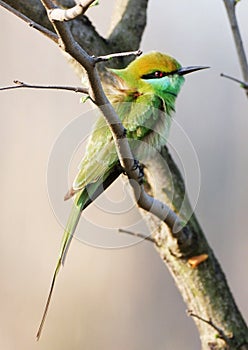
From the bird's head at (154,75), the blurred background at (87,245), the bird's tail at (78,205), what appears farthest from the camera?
the blurred background at (87,245)

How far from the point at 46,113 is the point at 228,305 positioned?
1.02m

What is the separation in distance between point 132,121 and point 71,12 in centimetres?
59

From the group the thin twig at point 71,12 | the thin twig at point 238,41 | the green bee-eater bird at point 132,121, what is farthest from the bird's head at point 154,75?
the thin twig at point 71,12

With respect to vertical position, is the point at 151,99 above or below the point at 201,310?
above

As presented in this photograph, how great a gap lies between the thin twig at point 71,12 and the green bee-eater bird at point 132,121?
0.49m

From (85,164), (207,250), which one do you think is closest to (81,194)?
(85,164)

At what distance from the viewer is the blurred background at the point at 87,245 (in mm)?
1970

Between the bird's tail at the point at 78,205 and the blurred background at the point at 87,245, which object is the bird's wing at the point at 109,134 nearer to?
the bird's tail at the point at 78,205

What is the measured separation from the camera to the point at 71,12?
609 mm

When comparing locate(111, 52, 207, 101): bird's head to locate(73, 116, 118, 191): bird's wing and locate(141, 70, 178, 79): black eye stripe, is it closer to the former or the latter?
locate(141, 70, 178, 79): black eye stripe

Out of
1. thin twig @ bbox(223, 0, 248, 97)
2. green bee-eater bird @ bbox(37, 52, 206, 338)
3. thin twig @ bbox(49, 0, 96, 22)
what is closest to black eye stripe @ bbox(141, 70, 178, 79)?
green bee-eater bird @ bbox(37, 52, 206, 338)

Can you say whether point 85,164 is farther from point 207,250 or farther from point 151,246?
point 151,246

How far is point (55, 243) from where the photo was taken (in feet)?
6.57

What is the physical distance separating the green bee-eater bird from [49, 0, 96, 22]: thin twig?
1.61 ft
